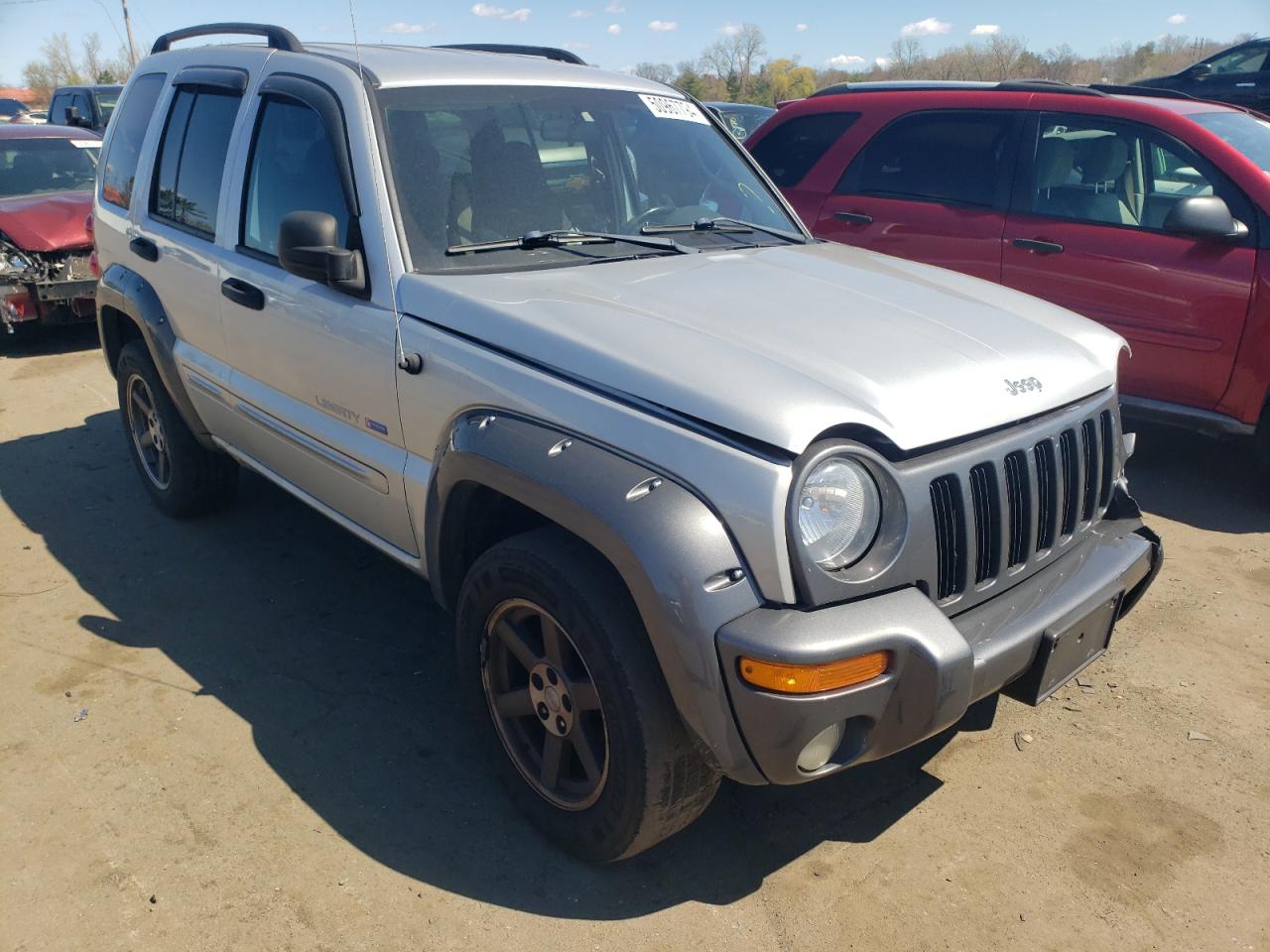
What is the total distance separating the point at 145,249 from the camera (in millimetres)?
4379

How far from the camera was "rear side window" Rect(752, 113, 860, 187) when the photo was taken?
6.30 meters

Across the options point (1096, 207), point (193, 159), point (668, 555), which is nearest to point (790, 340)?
point (668, 555)

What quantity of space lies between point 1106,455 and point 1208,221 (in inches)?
98.6

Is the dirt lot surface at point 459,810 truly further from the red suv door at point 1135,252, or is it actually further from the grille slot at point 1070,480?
the red suv door at point 1135,252

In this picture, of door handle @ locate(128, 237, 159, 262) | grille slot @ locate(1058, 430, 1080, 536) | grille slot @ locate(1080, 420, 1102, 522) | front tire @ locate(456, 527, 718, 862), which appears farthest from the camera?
door handle @ locate(128, 237, 159, 262)

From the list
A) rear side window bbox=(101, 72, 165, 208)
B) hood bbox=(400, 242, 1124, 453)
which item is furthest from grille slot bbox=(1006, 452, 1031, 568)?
rear side window bbox=(101, 72, 165, 208)

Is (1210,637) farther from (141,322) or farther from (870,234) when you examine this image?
(141,322)

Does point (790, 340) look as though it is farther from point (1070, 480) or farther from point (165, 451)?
point (165, 451)

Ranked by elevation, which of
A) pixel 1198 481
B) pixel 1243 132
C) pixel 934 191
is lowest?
pixel 1198 481

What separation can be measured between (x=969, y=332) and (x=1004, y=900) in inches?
57.1

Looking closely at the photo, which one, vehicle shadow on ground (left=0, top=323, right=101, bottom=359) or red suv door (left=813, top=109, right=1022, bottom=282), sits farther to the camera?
vehicle shadow on ground (left=0, top=323, right=101, bottom=359)

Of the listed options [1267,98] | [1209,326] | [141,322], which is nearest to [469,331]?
[141,322]

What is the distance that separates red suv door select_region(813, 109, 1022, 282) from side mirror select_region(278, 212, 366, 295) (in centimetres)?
364

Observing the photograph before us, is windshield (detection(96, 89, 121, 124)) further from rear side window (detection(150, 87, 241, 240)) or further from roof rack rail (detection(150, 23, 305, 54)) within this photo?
rear side window (detection(150, 87, 241, 240))
